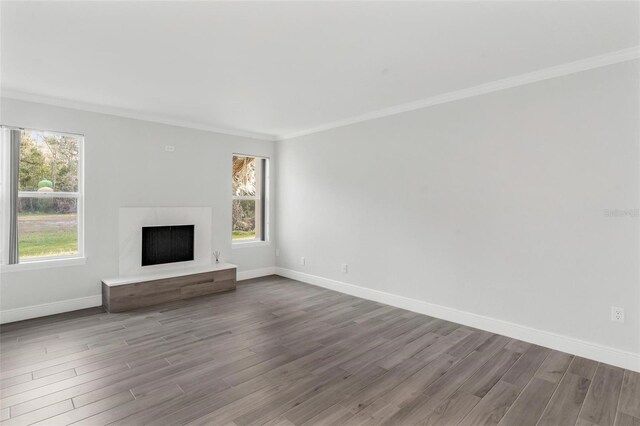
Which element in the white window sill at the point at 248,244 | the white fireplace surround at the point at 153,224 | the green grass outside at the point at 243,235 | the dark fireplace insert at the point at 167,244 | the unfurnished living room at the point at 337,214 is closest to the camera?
the unfurnished living room at the point at 337,214

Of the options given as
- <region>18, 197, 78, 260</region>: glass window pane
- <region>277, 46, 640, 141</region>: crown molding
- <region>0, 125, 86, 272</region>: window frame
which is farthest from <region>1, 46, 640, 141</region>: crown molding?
<region>18, 197, 78, 260</region>: glass window pane

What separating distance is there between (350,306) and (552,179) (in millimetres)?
2696

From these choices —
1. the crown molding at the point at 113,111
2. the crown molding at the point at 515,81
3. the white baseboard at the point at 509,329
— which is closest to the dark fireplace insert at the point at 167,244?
the crown molding at the point at 113,111

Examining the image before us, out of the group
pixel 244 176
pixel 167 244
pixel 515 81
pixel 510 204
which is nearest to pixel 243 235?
pixel 244 176

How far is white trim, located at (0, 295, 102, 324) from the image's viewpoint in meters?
3.75

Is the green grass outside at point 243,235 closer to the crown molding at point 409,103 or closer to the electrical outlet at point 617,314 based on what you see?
the crown molding at point 409,103

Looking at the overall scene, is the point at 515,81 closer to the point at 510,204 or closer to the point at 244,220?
the point at 510,204

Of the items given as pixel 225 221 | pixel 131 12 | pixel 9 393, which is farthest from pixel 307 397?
pixel 225 221

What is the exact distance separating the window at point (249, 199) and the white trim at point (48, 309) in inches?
87.0

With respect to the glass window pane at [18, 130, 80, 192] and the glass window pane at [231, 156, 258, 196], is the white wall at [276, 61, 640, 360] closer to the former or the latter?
the glass window pane at [231, 156, 258, 196]

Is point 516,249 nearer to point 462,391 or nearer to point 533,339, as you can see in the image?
point 533,339

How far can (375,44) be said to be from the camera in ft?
8.48

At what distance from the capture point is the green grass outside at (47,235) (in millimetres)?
3893

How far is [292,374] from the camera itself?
263 centimetres
